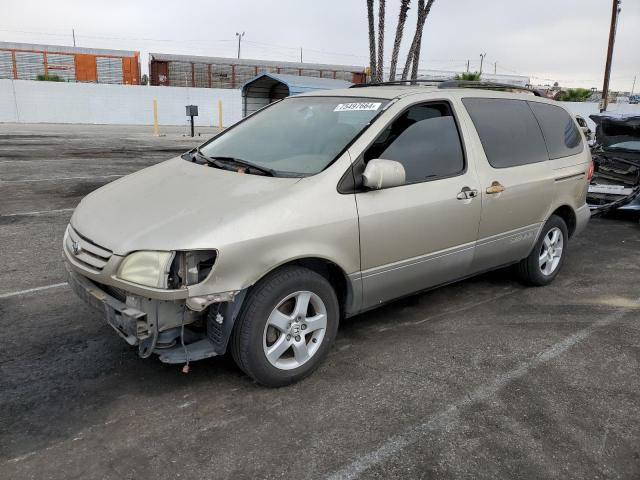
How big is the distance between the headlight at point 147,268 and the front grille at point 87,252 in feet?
0.48

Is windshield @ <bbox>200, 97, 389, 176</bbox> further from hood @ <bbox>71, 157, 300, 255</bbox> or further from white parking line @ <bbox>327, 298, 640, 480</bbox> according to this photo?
white parking line @ <bbox>327, 298, 640, 480</bbox>

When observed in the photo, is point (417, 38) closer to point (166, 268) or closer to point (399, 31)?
point (399, 31)

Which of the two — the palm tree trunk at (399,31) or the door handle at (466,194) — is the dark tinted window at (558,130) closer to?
the door handle at (466,194)

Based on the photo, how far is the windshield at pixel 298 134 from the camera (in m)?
3.44

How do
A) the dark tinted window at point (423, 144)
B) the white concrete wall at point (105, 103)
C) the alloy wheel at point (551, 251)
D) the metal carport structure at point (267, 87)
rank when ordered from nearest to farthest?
the dark tinted window at point (423, 144) < the alloy wheel at point (551, 251) < the metal carport structure at point (267, 87) < the white concrete wall at point (105, 103)

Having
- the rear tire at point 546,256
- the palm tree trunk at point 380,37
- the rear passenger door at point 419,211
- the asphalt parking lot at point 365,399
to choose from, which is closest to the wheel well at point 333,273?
the rear passenger door at point 419,211

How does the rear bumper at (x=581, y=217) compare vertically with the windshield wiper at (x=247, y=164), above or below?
below

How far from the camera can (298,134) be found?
3795 millimetres

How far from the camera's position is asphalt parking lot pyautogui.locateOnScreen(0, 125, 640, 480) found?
2551 millimetres

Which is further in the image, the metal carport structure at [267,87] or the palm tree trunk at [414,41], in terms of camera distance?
the metal carport structure at [267,87]

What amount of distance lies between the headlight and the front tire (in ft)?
1.57

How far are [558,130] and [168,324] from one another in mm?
4025

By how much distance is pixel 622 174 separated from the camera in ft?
27.7

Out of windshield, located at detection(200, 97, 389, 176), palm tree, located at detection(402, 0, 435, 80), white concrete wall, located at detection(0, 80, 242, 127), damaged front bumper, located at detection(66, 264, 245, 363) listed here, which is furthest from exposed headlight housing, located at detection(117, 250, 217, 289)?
white concrete wall, located at detection(0, 80, 242, 127)
